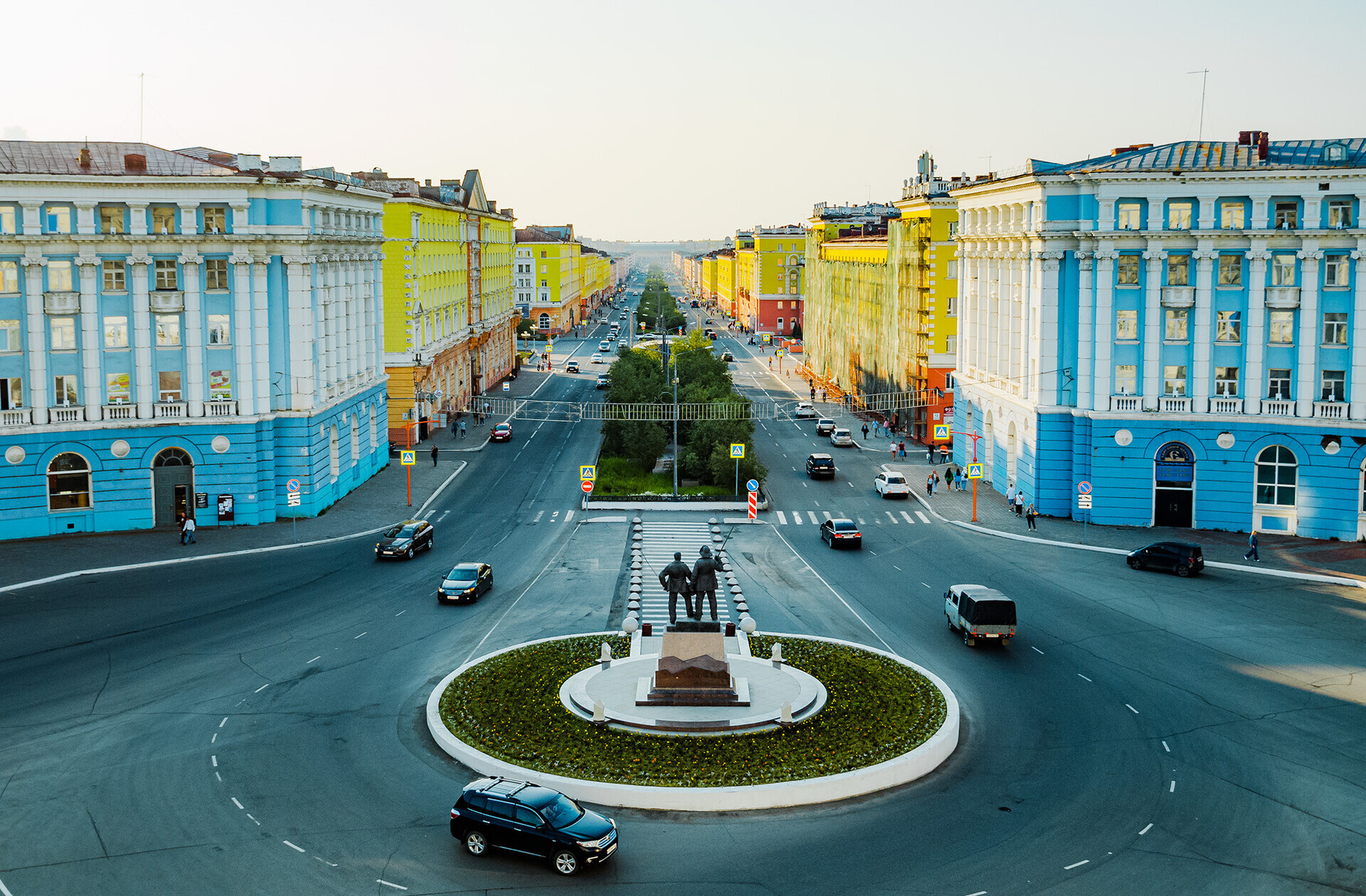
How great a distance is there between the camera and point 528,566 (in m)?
54.4

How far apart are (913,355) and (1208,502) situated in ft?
112

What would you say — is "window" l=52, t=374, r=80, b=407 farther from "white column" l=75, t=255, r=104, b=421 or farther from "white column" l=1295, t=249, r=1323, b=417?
"white column" l=1295, t=249, r=1323, b=417

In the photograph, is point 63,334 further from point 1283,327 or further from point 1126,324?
point 1283,327

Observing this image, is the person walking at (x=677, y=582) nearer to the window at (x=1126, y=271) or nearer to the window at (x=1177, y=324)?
the window at (x=1126, y=271)

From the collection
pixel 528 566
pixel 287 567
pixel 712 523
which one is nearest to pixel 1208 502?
pixel 712 523

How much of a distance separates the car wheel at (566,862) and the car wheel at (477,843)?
60.4 inches

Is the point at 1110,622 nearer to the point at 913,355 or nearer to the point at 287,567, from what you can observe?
the point at 287,567

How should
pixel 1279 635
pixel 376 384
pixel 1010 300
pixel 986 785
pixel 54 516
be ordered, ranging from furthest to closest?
pixel 376 384 < pixel 1010 300 < pixel 54 516 < pixel 1279 635 < pixel 986 785

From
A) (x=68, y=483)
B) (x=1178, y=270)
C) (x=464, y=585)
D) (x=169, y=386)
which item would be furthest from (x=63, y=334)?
(x=1178, y=270)

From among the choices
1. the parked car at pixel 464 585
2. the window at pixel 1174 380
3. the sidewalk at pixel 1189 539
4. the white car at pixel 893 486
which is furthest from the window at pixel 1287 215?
the parked car at pixel 464 585

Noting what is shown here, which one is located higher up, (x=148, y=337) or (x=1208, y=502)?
(x=148, y=337)

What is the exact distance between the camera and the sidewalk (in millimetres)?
53844

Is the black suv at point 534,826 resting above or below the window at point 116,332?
below

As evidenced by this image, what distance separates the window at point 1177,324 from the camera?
60594 millimetres
